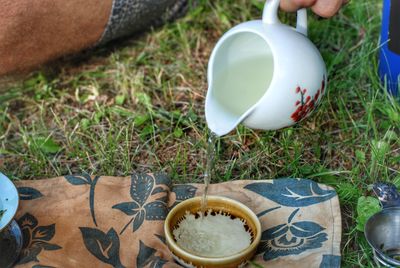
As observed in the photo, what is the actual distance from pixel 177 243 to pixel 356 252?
14.0 inches

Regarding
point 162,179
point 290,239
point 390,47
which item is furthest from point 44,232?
point 390,47

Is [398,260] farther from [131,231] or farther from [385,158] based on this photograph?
[131,231]

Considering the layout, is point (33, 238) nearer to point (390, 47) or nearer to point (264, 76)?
point (264, 76)

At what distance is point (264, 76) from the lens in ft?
4.79

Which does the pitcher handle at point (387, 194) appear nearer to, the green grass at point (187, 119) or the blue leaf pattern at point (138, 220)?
the green grass at point (187, 119)

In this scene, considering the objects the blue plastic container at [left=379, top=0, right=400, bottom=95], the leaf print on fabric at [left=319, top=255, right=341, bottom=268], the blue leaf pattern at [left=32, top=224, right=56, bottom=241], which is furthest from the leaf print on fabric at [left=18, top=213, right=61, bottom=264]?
the blue plastic container at [left=379, top=0, right=400, bottom=95]

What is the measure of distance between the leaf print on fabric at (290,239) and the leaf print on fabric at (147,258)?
0.20 m

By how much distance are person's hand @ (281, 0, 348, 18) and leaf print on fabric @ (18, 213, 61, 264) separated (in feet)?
2.12

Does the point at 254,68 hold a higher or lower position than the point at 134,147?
higher

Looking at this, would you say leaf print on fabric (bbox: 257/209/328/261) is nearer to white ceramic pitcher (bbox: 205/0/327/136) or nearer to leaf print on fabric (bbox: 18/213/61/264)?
white ceramic pitcher (bbox: 205/0/327/136)

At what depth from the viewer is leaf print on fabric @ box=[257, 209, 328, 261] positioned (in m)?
1.34

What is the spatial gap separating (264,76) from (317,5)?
18 cm

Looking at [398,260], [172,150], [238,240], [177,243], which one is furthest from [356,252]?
[172,150]

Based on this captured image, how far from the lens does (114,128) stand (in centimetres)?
175
